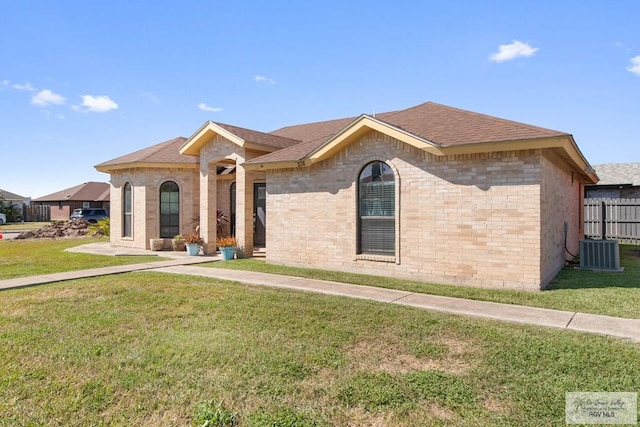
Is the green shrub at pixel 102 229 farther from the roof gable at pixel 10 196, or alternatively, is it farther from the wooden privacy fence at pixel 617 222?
the roof gable at pixel 10 196

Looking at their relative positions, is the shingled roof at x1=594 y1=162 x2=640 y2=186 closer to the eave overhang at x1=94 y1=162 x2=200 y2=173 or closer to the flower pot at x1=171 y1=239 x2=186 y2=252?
the eave overhang at x1=94 y1=162 x2=200 y2=173

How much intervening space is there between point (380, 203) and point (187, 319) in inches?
231

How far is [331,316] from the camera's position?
620cm

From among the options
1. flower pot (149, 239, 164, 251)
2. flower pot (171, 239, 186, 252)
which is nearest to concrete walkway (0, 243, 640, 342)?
flower pot (171, 239, 186, 252)

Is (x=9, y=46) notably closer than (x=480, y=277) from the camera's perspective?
No

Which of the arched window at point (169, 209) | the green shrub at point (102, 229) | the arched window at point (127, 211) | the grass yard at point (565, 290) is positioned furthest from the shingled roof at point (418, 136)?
the green shrub at point (102, 229)

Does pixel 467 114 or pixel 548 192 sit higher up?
pixel 467 114

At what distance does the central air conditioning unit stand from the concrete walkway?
6015 millimetres

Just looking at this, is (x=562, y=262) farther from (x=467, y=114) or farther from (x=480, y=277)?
(x=467, y=114)

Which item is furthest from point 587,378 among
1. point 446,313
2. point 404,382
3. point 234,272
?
point 234,272

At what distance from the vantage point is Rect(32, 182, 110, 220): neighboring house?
157 ft

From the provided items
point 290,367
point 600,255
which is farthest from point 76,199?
point 600,255

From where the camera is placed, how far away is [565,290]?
8211mm

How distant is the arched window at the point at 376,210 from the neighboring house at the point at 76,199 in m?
44.5
